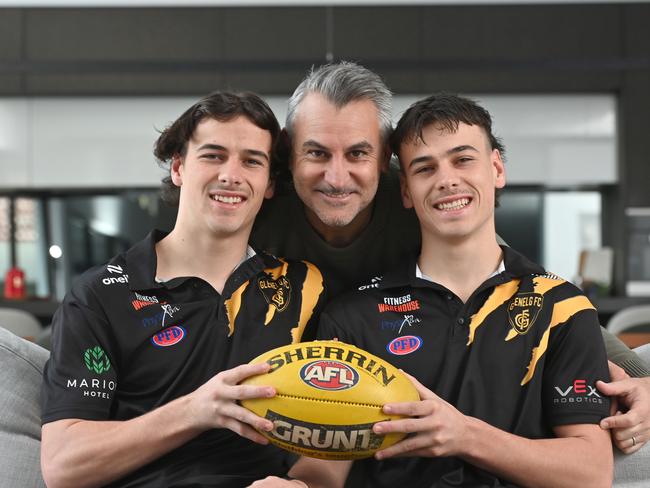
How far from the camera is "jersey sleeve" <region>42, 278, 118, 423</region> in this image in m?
1.46

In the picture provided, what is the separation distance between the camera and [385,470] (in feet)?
4.89

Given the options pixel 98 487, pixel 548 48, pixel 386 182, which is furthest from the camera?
pixel 548 48

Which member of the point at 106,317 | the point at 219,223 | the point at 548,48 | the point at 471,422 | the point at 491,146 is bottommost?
the point at 471,422

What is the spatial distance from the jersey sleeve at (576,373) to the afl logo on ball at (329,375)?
1.41 ft

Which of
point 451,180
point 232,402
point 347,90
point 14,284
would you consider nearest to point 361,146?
point 347,90

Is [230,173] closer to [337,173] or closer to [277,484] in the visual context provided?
[337,173]

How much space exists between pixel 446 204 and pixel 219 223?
0.46 meters

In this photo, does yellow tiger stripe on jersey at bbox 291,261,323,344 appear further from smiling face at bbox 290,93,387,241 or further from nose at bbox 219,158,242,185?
nose at bbox 219,158,242,185

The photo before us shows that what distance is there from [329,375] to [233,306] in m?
0.39

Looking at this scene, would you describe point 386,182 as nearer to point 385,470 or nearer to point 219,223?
point 219,223

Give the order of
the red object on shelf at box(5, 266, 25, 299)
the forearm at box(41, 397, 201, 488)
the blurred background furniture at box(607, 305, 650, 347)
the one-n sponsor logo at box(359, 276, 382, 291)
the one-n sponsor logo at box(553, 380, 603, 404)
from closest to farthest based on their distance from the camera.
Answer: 1. the forearm at box(41, 397, 201, 488)
2. the one-n sponsor logo at box(553, 380, 603, 404)
3. the one-n sponsor logo at box(359, 276, 382, 291)
4. the blurred background furniture at box(607, 305, 650, 347)
5. the red object on shelf at box(5, 266, 25, 299)

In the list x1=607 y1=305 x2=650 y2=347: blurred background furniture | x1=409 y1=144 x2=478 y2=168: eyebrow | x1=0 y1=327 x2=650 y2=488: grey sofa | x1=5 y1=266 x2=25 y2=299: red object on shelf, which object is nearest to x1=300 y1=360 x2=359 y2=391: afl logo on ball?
x1=409 y1=144 x2=478 y2=168: eyebrow

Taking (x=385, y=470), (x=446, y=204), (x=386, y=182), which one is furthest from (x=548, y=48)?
(x=385, y=470)

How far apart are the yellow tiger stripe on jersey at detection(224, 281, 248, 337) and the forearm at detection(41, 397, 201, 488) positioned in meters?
0.26
